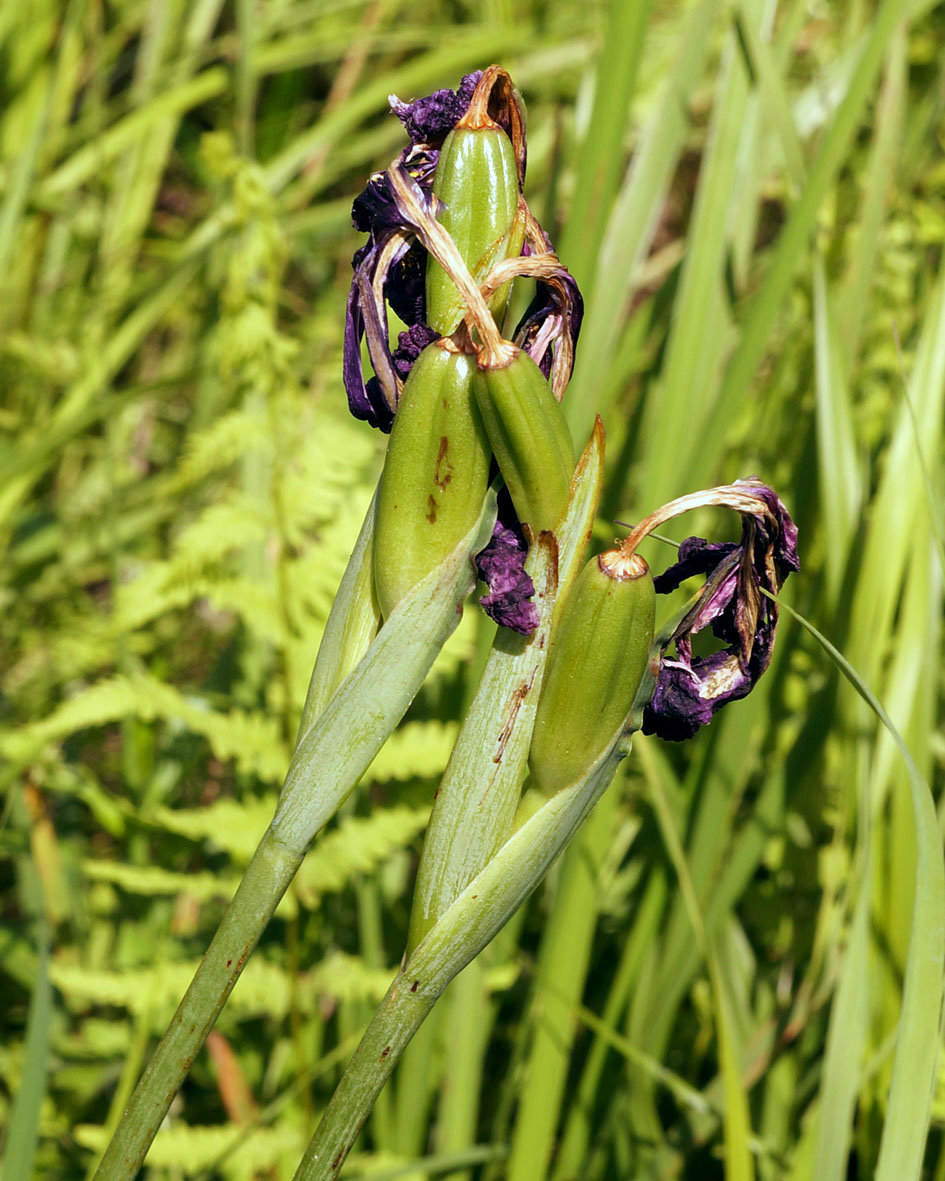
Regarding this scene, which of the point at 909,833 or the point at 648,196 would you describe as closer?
the point at 909,833

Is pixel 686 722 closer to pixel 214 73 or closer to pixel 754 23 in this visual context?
pixel 754 23

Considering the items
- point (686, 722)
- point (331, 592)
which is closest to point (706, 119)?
point (331, 592)

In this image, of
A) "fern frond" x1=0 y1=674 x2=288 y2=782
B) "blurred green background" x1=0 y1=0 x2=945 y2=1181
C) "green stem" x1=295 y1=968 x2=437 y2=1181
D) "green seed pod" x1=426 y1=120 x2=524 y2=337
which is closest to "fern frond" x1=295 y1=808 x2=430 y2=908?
"blurred green background" x1=0 y1=0 x2=945 y2=1181

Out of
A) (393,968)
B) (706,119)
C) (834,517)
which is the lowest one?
(393,968)

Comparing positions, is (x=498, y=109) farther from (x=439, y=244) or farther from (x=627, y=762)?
(x=627, y=762)

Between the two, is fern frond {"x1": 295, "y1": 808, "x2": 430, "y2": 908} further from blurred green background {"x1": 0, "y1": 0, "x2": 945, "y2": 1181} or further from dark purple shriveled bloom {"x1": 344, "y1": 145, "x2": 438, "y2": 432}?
dark purple shriveled bloom {"x1": 344, "y1": 145, "x2": 438, "y2": 432}
